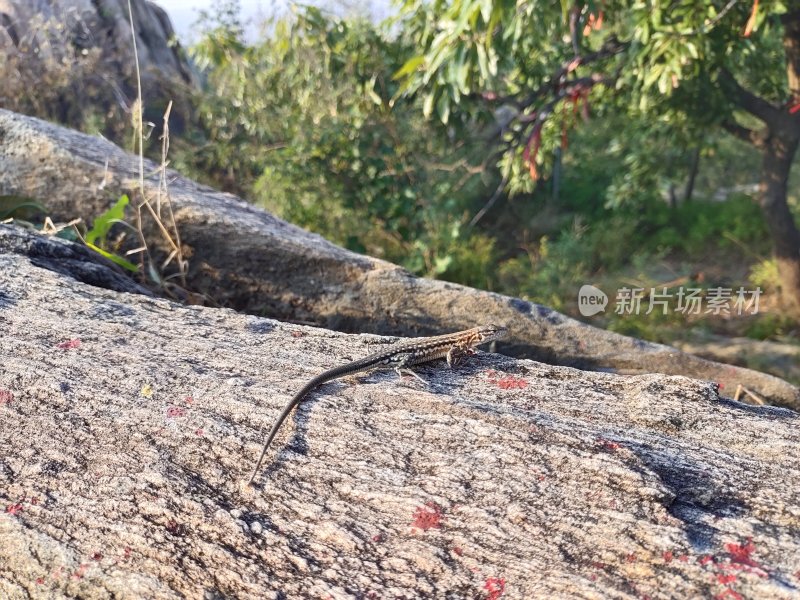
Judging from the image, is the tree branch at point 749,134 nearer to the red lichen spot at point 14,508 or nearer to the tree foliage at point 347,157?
the tree foliage at point 347,157

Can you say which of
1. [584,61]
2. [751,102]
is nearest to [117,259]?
[584,61]

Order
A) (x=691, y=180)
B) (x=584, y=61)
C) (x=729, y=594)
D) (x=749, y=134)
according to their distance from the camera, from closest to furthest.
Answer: (x=729, y=594)
(x=584, y=61)
(x=749, y=134)
(x=691, y=180)

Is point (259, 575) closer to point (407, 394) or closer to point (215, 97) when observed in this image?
point (407, 394)

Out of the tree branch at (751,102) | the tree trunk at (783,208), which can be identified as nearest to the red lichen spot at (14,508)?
the tree branch at (751,102)

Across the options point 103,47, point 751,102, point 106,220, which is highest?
point 103,47

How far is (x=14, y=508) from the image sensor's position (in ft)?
6.23

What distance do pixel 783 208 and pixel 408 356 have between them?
6.95m

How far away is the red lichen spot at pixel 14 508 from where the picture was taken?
74.2 inches

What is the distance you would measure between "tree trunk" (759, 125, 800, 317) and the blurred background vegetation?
0.41 metres

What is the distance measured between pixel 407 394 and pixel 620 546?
904 millimetres

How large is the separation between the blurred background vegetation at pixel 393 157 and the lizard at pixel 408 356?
11.0 feet

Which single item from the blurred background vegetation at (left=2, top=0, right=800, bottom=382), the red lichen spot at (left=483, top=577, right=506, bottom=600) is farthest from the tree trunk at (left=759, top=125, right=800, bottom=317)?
the red lichen spot at (left=483, top=577, right=506, bottom=600)

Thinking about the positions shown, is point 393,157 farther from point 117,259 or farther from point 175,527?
point 175,527

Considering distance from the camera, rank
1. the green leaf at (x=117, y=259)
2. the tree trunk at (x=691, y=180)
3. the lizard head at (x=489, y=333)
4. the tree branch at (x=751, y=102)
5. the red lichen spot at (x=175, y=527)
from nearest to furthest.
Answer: the red lichen spot at (x=175, y=527) → the lizard head at (x=489, y=333) → the green leaf at (x=117, y=259) → the tree branch at (x=751, y=102) → the tree trunk at (x=691, y=180)
